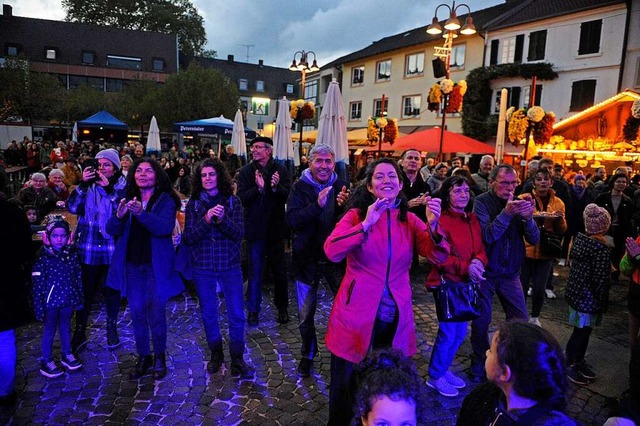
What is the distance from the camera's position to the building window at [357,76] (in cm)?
3538

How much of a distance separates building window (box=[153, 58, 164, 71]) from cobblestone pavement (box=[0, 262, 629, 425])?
5051 cm

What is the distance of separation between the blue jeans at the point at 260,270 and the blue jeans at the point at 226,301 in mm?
1199

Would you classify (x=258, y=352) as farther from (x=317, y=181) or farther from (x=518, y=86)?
(x=518, y=86)

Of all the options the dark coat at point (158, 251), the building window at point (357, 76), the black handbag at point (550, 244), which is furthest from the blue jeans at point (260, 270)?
the building window at point (357, 76)

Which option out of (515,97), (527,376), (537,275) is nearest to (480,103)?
(515,97)

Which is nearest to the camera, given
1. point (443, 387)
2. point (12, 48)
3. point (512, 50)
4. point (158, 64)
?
point (443, 387)

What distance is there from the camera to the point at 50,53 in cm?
4784

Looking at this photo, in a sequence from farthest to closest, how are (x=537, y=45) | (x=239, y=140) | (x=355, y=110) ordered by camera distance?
(x=355, y=110) < (x=537, y=45) < (x=239, y=140)

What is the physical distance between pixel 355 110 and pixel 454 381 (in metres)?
33.5

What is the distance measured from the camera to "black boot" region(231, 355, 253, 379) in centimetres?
423

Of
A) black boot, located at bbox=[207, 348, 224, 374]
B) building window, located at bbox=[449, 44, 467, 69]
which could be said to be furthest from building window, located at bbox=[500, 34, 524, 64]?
black boot, located at bbox=[207, 348, 224, 374]

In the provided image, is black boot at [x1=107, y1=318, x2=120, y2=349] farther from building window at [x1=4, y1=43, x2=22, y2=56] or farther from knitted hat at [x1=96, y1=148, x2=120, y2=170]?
building window at [x1=4, y1=43, x2=22, y2=56]

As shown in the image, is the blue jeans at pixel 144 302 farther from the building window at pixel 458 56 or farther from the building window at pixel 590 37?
the building window at pixel 458 56

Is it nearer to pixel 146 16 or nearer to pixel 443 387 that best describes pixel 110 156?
pixel 443 387
